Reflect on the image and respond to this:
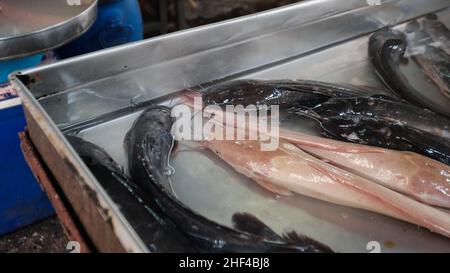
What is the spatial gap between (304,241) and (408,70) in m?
1.62

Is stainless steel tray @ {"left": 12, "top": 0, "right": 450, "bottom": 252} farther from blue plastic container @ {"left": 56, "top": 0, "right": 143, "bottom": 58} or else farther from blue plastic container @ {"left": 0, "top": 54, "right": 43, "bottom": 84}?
blue plastic container @ {"left": 56, "top": 0, "right": 143, "bottom": 58}

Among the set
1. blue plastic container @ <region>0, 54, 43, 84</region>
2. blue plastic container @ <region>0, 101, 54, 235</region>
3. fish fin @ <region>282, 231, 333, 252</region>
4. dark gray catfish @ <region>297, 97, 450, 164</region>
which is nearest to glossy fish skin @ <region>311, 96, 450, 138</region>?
dark gray catfish @ <region>297, 97, 450, 164</region>

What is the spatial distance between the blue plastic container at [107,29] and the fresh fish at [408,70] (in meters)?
1.48

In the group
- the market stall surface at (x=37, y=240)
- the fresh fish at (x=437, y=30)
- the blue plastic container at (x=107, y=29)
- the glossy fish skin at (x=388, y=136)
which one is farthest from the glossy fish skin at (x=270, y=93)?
the market stall surface at (x=37, y=240)

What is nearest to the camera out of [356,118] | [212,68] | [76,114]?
[76,114]

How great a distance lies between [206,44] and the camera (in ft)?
7.02

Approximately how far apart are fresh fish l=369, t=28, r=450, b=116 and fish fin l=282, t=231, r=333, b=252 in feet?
3.62

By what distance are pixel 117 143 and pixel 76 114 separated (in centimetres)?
22

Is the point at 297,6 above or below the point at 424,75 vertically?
above

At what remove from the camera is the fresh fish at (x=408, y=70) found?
2315mm

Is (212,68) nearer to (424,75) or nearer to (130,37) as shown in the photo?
(130,37)

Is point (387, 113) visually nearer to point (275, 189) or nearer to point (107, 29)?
point (275, 189)

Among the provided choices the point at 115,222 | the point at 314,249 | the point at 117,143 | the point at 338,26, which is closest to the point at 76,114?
the point at 117,143

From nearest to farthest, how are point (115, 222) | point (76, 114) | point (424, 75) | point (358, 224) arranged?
point (115, 222) → point (358, 224) → point (76, 114) → point (424, 75)
